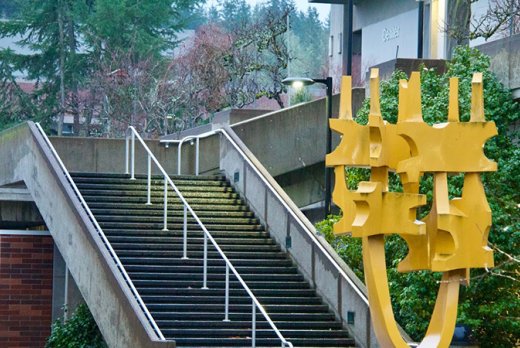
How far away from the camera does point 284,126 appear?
22484 mm

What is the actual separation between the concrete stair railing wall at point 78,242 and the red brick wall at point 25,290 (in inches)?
55.7

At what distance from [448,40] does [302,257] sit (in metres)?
13.6

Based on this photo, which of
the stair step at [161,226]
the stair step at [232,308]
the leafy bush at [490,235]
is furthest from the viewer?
the stair step at [161,226]

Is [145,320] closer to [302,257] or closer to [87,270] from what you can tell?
[87,270]

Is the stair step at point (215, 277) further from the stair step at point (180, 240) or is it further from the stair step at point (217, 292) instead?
the stair step at point (180, 240)

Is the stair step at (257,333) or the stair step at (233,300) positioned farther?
the stair step at (233,300)

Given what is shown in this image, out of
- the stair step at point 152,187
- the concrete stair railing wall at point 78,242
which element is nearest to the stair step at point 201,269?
the concrete stair railing wall at point 78,242

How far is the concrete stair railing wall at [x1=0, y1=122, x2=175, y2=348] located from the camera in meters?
14.6

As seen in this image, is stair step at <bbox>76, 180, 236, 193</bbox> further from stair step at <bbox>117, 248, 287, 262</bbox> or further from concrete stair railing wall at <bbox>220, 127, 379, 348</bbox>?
stair step at <bbox>117, 248, 287, 262</bbox>

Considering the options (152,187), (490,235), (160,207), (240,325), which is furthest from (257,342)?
(152,187)

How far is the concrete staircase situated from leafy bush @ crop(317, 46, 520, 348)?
1266mm

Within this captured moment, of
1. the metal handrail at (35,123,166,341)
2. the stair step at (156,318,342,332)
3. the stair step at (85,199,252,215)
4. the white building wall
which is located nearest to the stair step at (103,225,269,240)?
the metal handrail at (35,123,166,341)

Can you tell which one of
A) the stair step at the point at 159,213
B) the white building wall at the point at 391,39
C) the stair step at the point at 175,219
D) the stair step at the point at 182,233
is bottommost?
the stair step at the point at 182,233

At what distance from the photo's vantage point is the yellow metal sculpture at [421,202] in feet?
37.6
